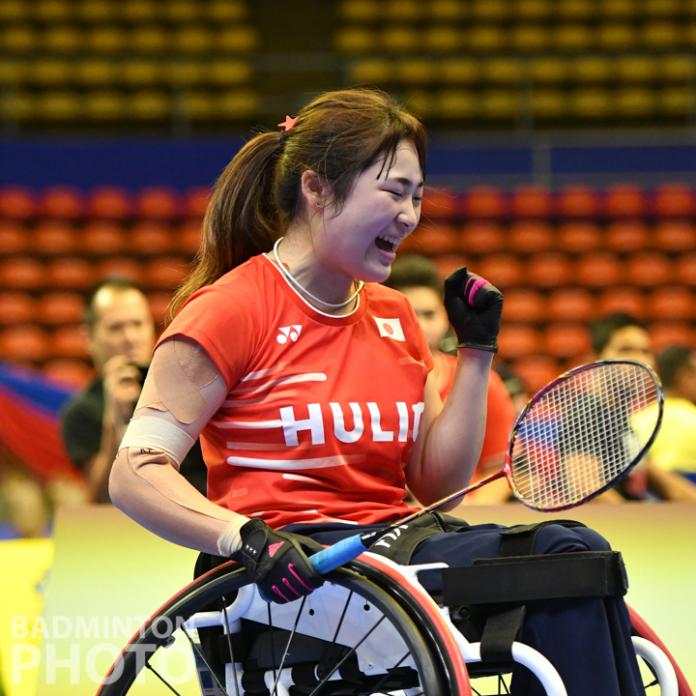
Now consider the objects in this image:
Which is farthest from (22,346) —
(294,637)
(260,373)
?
(294,637)

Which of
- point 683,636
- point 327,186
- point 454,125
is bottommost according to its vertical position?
point 683,636

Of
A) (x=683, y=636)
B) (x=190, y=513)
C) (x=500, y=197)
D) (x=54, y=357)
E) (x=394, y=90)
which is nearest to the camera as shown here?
(x=190, y=513)

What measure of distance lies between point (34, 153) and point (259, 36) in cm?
250

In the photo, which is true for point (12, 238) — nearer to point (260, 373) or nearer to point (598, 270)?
point (598, 270)

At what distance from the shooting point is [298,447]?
2031 mm

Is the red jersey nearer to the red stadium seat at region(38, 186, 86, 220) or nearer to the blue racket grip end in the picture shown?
the blue racket grip end

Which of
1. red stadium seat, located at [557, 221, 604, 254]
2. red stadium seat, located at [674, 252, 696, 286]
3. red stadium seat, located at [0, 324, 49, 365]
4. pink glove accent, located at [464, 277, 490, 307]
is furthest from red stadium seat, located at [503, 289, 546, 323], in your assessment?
pink glove accent, located at [464, 277, 490, 307]

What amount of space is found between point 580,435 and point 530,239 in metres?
6.96

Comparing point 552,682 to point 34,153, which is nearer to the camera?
point 552,682

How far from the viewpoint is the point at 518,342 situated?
812 centimetres

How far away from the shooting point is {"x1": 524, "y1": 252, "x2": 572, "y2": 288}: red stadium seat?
8.59 meters

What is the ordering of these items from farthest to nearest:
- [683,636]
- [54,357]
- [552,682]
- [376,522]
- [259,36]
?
1. [259,36]
2. [54,357]
3. [683,636]
4. [376,522]
5. [552,682]

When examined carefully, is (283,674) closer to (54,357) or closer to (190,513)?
(190,513)

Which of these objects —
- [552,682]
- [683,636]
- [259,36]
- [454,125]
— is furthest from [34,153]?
[552,682]
